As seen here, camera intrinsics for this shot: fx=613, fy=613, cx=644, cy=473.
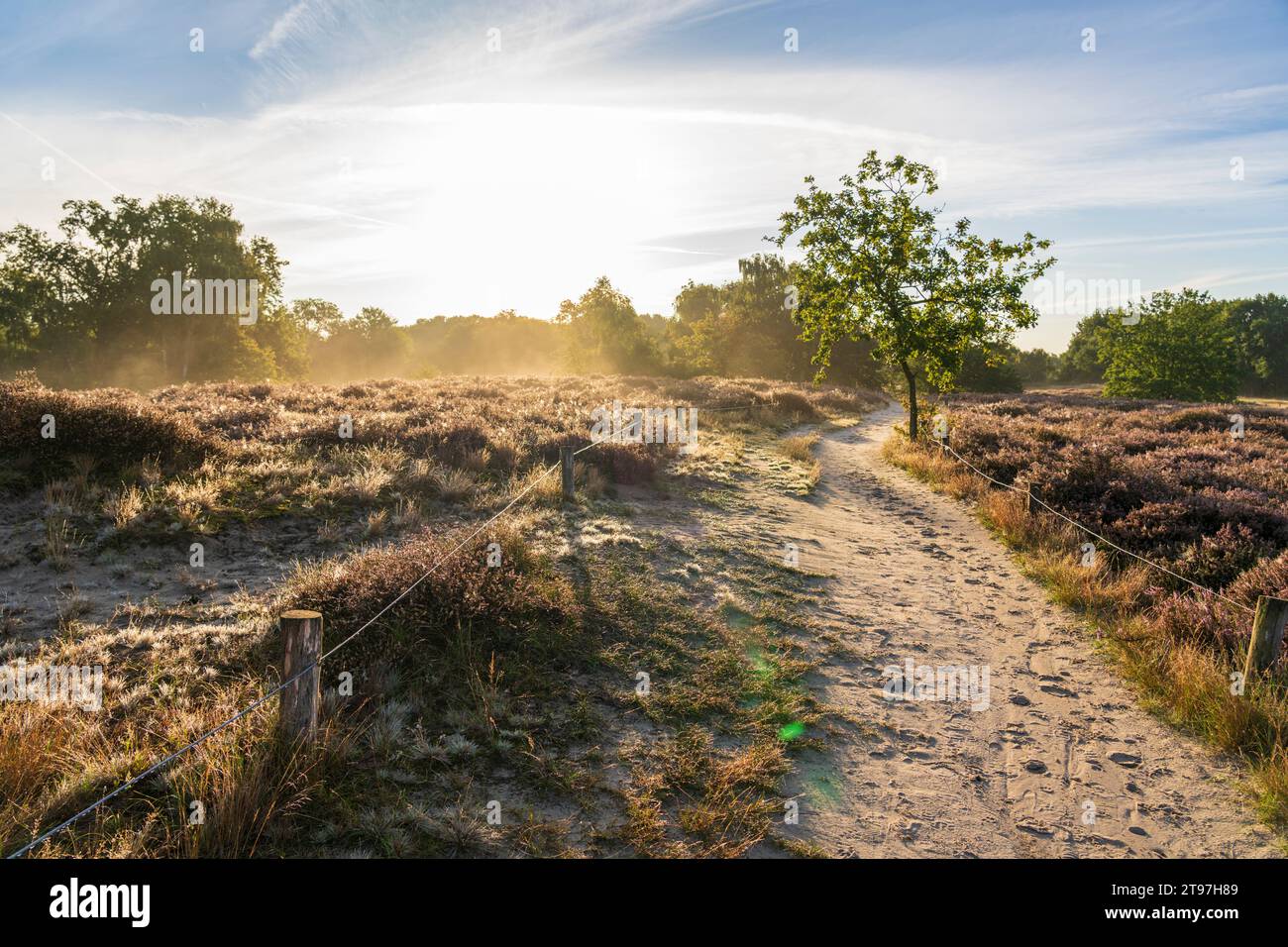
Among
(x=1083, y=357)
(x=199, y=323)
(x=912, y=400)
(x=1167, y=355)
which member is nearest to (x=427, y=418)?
(x=912, y=400)

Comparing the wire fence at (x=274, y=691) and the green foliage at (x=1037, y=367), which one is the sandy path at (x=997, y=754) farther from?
the green foliage at (x=1037, y=367)

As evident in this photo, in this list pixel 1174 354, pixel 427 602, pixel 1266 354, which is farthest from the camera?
pixel 1266 354

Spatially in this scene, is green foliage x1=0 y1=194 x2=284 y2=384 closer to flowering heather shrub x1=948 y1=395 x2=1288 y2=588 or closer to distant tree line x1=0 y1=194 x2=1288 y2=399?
distant tree line x1=0 y1=194 x2=1288 y2=399

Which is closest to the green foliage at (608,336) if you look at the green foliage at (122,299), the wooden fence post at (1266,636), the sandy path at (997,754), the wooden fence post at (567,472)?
the green foliage at (122,299)

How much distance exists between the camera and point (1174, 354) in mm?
43969

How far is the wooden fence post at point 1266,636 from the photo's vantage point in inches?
225

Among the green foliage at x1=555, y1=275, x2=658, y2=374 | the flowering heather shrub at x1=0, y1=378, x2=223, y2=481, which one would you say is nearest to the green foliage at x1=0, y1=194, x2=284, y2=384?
the green foliage at x1=555, y1=275, x2=658, y2=374

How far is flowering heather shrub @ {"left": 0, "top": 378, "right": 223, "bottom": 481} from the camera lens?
8914mm

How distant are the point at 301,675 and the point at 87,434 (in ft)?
27.5

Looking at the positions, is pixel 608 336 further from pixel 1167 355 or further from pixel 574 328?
pixel 1167 355

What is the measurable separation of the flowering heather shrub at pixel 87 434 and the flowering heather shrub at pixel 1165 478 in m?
15.3

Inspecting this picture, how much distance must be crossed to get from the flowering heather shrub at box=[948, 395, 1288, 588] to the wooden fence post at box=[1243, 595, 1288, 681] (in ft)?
8.76
